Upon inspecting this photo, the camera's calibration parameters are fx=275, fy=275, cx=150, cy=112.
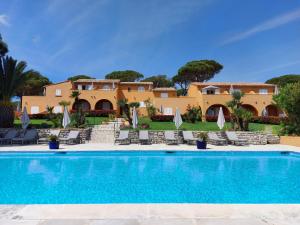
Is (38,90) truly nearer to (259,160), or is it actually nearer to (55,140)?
(55,140)

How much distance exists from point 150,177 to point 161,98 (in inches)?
1037

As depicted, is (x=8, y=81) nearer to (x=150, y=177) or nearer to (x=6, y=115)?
(x=6, y=115)

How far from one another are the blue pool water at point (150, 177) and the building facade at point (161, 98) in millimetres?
19414

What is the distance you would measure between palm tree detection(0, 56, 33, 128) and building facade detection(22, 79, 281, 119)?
45.0 ft

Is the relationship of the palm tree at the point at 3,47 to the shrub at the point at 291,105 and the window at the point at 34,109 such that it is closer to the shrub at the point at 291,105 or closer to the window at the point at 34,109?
the window at the point at 34,109

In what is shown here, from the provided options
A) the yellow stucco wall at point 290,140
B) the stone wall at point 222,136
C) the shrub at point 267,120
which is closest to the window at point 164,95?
the shrub at point 267,120

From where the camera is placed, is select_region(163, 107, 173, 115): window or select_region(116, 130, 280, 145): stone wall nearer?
select_region(116, 130, 280, 145): stone wall

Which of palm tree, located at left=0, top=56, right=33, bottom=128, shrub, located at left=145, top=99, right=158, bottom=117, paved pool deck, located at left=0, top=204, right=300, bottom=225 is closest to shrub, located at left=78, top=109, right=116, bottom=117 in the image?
shrub, located at left=145, top=99, right=158, bottom=117

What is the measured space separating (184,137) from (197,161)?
5.77 m

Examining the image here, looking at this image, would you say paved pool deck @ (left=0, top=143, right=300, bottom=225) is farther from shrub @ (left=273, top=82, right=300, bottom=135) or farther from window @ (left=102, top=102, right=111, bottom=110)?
window @ (left=102, top=102, right=111, bottom=110)

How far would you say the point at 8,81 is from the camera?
2106 centimetres

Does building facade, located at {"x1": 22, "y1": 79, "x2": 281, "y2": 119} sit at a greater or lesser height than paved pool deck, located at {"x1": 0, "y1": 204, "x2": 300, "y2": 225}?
greater

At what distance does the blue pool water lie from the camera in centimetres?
712

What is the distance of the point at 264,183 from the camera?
28.9 feet
